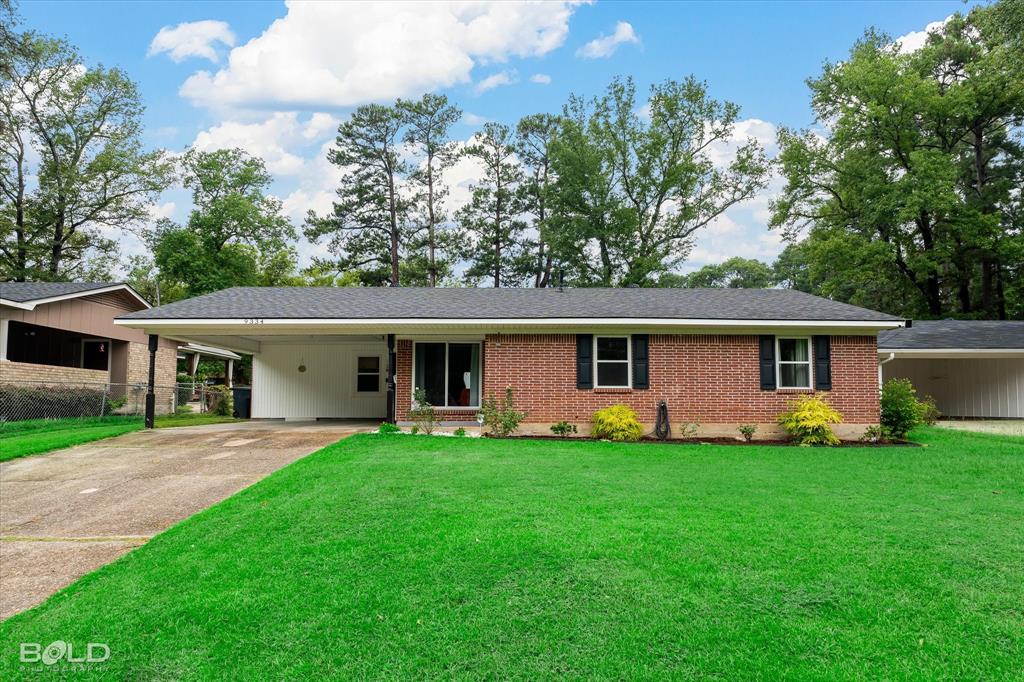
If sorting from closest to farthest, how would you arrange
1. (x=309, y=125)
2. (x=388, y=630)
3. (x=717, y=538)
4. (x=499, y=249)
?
(x=388, y=630) < (x=717, y=538) < (x=309, y=125) < (x=499, y=249)

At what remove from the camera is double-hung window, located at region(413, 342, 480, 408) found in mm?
15234

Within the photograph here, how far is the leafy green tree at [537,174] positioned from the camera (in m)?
35.6

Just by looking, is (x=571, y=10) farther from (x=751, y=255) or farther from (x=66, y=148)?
(x=751, y=255)

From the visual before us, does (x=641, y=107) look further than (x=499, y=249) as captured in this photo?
No

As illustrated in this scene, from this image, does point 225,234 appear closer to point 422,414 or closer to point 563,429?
point 422,414

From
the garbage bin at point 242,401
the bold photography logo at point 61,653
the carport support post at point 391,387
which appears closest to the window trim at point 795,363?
the carport support post at point 391,387

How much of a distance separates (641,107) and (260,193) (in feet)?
74.8

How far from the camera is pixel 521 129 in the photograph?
36281 millimetres

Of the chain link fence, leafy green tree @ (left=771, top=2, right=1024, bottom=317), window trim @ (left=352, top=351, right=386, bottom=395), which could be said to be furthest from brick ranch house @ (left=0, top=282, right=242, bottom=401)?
leafy green tree @ (left=771, top=2, right=1024, bottom=317)

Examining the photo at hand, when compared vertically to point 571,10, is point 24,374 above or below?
below

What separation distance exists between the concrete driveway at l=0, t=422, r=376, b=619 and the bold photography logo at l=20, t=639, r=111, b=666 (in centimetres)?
91

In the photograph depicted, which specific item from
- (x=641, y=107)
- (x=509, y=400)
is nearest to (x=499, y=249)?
(x=641, y=107)

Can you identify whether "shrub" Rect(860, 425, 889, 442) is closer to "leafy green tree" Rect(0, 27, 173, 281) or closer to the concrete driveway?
the concrete driveway

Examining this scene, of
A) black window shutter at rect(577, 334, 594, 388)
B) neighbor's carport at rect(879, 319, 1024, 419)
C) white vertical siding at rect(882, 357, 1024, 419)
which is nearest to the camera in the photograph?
black window shutter at rect(577, 334, 594, 388)
